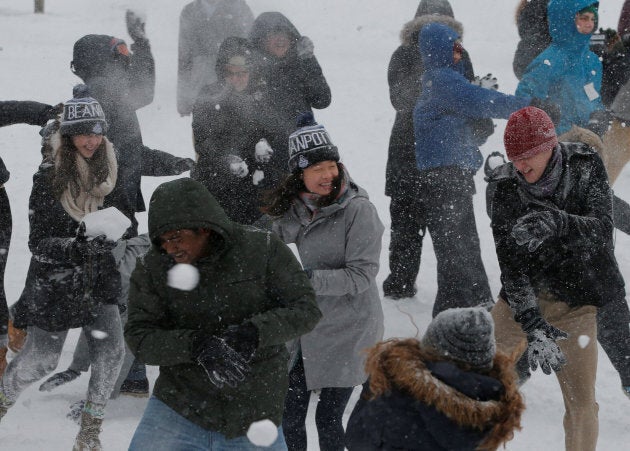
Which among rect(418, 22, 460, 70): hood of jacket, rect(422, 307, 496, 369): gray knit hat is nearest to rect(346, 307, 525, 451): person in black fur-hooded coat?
rect(422, 307, 496, 369): gray knit hat

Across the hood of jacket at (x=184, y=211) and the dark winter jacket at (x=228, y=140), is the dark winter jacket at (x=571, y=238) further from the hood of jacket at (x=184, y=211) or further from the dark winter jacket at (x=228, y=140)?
the dark winter jacket at (x=228, y=140)

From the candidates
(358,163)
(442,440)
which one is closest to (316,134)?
(442,440)

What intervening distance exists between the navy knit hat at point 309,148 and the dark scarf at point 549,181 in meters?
1.00

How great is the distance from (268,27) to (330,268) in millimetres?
2753

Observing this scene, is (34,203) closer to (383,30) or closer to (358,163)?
(358,163)

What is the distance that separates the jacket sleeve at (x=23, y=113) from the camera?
16.6 feet

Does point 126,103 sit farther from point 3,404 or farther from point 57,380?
point 3,404

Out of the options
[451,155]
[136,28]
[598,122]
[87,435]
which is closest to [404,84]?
[451,155]

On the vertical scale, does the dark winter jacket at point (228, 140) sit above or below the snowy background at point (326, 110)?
above

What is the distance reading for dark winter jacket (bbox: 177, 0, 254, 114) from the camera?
835 centimetres

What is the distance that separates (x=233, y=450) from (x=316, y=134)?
1.78m

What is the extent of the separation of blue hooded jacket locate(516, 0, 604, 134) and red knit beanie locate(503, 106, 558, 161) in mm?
1873

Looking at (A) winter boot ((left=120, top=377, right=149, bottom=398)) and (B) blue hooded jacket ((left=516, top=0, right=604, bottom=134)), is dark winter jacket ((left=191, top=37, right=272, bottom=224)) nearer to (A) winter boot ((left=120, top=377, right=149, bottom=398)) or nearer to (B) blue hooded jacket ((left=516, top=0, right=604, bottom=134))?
(A) winter boot ((left=120, top=377, right=149, bottom=398))

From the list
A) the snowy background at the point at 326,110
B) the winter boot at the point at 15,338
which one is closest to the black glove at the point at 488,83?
the snowy background at the point at 326,110
